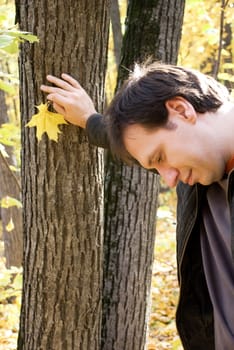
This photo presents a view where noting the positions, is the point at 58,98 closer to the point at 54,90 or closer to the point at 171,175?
the point at 54,90

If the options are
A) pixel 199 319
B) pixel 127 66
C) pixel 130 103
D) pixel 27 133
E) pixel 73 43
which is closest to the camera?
pixel 130 103

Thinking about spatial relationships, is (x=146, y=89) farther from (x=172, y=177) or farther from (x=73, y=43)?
(x=73, y=43)

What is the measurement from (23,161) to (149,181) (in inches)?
37.6

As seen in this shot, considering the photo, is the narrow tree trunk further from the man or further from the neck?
the neck

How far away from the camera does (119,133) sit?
1.86 m

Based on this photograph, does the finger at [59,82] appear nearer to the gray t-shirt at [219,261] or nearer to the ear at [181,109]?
the ear at [181,109]

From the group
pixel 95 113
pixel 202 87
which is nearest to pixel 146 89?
pixel 202 87

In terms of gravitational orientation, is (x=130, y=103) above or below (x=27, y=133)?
above

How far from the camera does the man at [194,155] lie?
179cm

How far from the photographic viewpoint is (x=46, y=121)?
89.7 inches

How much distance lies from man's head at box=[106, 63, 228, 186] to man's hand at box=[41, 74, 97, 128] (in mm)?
408

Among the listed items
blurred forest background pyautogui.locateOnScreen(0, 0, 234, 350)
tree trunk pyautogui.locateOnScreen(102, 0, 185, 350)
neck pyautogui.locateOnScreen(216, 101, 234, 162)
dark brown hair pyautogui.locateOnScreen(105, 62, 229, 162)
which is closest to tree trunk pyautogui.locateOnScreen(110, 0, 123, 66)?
blurred forest background pyautogui.locateOnScreen(0, 0, 234, 350)

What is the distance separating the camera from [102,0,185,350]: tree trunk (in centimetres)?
313

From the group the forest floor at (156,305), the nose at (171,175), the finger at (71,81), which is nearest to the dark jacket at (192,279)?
the nose at (171,175)
